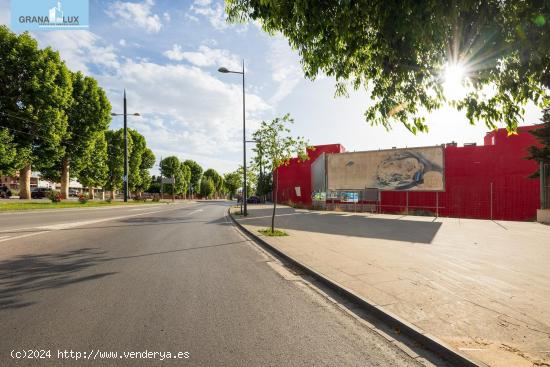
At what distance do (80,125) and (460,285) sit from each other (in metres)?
34.5

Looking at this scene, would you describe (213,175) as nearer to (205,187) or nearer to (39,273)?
(205,187)

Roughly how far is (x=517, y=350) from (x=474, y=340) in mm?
356

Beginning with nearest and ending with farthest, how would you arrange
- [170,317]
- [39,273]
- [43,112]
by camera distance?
[170,317] → [39,273] → [43,112]

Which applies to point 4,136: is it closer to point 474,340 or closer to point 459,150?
point 474,340

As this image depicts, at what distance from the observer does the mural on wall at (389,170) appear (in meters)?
24.9

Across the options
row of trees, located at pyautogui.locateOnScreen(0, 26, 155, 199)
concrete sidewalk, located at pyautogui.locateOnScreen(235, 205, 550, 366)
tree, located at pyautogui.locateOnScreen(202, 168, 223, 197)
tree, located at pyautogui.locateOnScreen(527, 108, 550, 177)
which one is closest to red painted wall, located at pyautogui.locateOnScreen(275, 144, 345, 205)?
tree, located at pyautogui.locateOnScreen(527, 108, 550, 177)

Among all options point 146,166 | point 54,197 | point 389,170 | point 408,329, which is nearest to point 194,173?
point 146,166

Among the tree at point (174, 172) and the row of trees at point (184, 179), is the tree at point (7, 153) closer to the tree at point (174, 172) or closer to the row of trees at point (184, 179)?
the row of trees at point (184, 179)

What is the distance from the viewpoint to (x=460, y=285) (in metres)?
5.00

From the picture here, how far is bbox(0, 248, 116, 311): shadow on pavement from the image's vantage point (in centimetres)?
434

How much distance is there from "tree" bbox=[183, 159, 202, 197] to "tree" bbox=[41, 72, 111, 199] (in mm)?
59736

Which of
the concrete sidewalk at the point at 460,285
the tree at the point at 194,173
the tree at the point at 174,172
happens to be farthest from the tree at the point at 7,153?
the tree at the point at 194,173

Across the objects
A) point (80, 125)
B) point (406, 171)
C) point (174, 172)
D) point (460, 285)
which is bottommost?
point (460, 285)

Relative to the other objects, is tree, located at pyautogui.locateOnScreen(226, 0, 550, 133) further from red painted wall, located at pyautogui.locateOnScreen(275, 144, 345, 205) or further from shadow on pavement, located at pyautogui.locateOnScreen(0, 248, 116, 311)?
red painted wall, located at pyautogui.locateOnScreen(275, 144, 345, 205)
